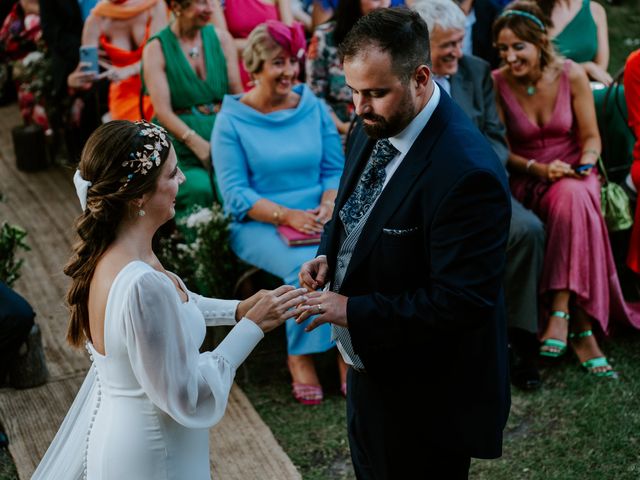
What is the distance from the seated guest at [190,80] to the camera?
17.8ft

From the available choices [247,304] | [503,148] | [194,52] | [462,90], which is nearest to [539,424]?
[503,148]

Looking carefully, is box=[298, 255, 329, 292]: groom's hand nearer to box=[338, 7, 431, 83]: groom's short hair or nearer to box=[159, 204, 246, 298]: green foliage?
box=[338, 7, 431, 83]: groom's short hair

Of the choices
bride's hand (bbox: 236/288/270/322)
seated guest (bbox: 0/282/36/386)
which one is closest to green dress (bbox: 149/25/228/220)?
seated guest (bbox: 0/282/36/386)

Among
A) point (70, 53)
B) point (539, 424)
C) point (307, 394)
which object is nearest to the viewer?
point (539, 424)

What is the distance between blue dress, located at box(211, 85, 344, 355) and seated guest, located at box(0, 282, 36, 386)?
3.80 feet

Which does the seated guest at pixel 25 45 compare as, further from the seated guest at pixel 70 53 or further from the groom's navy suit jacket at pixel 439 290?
the groom's navy suit jacket at pixel 439 290

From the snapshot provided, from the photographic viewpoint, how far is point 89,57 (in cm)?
608

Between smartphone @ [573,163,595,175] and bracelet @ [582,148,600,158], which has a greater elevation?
bracelet @ [582,148,600,158]

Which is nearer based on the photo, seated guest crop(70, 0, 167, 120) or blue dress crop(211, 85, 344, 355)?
blue dress crop(211, 85, 344, 355)

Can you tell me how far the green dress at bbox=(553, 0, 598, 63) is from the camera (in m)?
5.94

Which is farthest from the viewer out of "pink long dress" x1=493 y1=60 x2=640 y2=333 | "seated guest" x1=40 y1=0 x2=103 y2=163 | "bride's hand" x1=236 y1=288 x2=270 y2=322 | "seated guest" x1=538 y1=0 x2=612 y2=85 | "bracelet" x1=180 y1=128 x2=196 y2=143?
"seated guest" x1=40 y1=0 x2=103 y2=163

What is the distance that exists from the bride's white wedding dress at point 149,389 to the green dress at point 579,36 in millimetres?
4010

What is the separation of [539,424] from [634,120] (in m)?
1.87

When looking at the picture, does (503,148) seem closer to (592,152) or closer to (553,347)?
(592,152)
